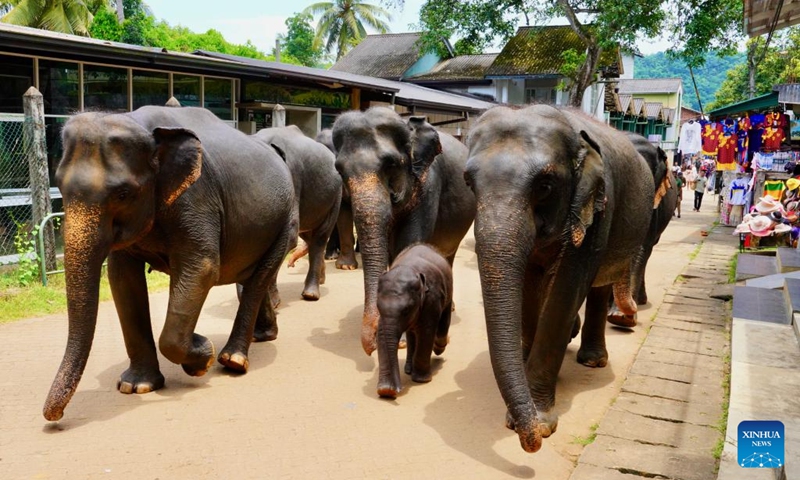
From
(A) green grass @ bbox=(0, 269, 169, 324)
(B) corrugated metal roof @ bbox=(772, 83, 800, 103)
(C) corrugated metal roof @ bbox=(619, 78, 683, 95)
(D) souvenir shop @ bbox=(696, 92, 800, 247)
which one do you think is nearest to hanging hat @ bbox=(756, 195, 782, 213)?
(D) souvenir shop @ bbox=(696, 92, 800, 247)

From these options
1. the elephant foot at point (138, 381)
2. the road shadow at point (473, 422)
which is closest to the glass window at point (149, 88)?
the elephant foot at point (138, 381)

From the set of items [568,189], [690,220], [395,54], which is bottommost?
[690,220]

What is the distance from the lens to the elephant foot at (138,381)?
213 inches

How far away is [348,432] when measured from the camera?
483 cm

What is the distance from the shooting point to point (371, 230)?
5.96m

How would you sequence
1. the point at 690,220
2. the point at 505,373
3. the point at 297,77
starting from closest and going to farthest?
the point at 505,373 → the point at 297,77 → the point at 690,220

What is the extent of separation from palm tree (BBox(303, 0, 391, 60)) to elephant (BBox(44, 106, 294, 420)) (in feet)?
144

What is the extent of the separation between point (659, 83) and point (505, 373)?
5867cm

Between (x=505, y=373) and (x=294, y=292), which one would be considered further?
(x=294, y=292)

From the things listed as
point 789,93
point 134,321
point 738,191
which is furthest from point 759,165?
point 134,321

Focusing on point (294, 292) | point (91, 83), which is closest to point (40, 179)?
point (91, 83)

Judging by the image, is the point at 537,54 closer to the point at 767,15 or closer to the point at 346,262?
the point at 346,262

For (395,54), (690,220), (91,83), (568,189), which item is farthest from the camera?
(395,54)

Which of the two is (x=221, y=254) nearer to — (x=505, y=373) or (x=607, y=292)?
(x=505, y=373)
